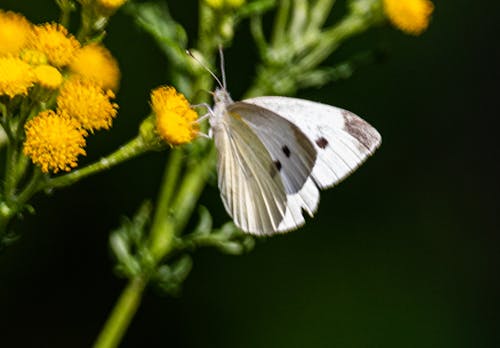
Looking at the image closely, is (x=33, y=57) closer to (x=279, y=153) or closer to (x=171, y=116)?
(x=171, y=116)

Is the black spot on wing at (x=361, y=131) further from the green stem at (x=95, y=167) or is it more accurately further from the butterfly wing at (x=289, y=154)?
the green stem at (x=95, y=167)

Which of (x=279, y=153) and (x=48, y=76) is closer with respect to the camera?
(x=48, y=76)

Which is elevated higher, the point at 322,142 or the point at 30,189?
the point at 322,142

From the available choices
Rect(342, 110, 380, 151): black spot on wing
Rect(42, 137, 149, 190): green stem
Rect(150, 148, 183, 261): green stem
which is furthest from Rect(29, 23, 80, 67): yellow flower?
Rect(342, 110, 380, 151): black spot on wing

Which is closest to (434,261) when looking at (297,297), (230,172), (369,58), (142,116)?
(297,297)

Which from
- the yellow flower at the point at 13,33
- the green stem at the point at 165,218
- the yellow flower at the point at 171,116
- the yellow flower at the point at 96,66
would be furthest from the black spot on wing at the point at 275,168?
the yellow flower at the point at 13,33

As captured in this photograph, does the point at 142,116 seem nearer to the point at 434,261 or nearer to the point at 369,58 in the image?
the point at 369,58

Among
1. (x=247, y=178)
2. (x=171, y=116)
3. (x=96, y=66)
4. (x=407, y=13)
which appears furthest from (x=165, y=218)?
(x=407, y=13)

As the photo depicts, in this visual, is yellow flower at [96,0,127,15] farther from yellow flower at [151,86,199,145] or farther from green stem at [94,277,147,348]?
green stem at [94,277,147,348]
